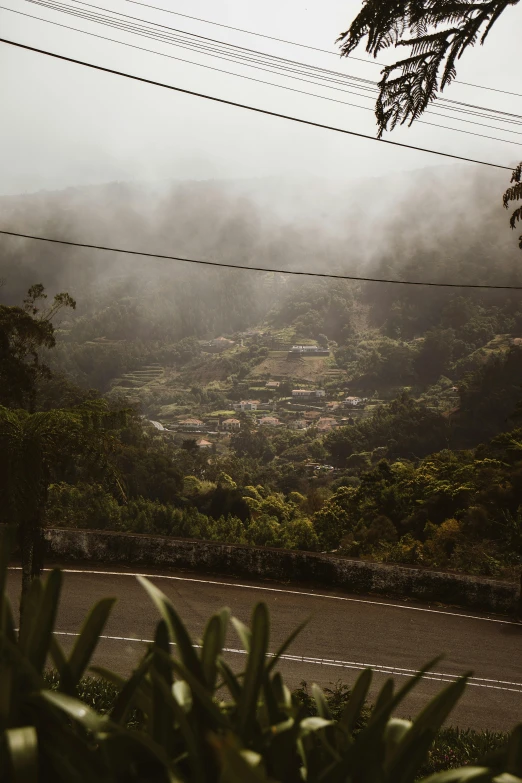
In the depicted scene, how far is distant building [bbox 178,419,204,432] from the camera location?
307 ft

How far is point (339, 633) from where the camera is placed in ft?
→ 29.8

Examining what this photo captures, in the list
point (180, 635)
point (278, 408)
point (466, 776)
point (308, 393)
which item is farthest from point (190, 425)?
point (466, 776)

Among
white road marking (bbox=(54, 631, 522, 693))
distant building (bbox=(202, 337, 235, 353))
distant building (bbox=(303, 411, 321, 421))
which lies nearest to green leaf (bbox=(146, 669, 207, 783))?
white road marking (bbox=(54, 631, 522, 693))

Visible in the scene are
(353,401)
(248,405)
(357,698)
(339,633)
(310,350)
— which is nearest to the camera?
(357,698)

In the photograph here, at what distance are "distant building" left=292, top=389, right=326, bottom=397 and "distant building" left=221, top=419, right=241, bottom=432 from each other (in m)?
17.7

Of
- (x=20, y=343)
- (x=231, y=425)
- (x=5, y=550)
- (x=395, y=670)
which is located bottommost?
(x=395, y=670)

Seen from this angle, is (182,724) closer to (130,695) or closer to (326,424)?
(130,695)

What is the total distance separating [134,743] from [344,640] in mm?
7872

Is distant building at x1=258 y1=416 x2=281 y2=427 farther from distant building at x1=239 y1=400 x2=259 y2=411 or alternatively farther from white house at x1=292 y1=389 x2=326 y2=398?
white house at x1=292 y1=389 x2=326 y2=398

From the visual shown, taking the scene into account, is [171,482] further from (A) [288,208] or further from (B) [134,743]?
(A) [288,208]

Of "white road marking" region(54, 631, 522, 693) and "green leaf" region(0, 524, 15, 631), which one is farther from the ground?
"green leaf" region(0, 524, 15, 631)

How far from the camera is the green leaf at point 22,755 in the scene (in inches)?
51.3

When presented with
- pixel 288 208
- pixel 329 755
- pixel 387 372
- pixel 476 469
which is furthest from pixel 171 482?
pixel 288 208

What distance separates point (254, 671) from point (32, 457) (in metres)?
6.74
